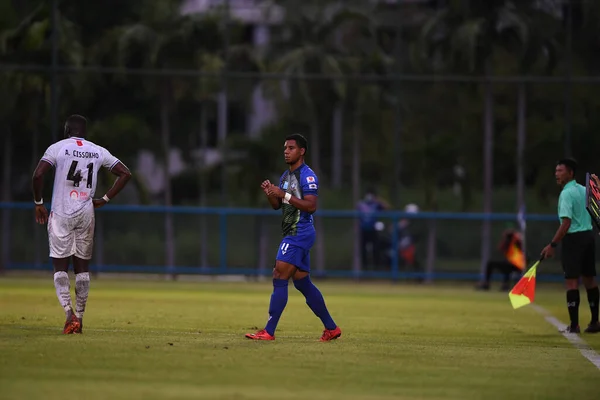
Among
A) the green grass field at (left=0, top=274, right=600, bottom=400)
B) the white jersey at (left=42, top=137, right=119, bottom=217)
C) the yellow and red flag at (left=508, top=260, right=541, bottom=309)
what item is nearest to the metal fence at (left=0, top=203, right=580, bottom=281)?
the green grass field at (left=0, top=274, right=600, bottom=400)

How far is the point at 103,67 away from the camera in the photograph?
28.3 m

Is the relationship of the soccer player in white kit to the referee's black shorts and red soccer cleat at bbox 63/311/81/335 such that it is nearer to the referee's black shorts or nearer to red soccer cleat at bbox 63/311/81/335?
red soccer cleat at bbox 63/311/81/335

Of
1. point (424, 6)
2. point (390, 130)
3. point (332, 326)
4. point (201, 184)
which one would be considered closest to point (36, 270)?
point (201, 184)

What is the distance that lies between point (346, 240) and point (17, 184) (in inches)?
273

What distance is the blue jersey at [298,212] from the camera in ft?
39.5

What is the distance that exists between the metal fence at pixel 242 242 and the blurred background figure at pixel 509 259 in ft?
3.75

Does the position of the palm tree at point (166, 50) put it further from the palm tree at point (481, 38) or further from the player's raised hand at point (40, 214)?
the player's raised hand at point (40, 214)

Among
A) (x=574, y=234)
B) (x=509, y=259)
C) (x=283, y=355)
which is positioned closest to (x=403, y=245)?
(x=509, y=259)

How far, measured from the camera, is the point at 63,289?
40.8 feet

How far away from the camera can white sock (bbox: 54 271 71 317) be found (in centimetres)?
1236

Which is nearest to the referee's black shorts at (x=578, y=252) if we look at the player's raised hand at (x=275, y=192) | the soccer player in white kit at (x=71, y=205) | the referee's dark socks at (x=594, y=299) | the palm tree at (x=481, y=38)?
the referee's dark socks at (x=594, y=299)

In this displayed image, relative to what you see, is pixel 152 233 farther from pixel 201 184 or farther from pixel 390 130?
pixel 390 130

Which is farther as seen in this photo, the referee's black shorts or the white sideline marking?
the referee's black shorts

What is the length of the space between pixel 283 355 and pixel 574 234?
559 cm
